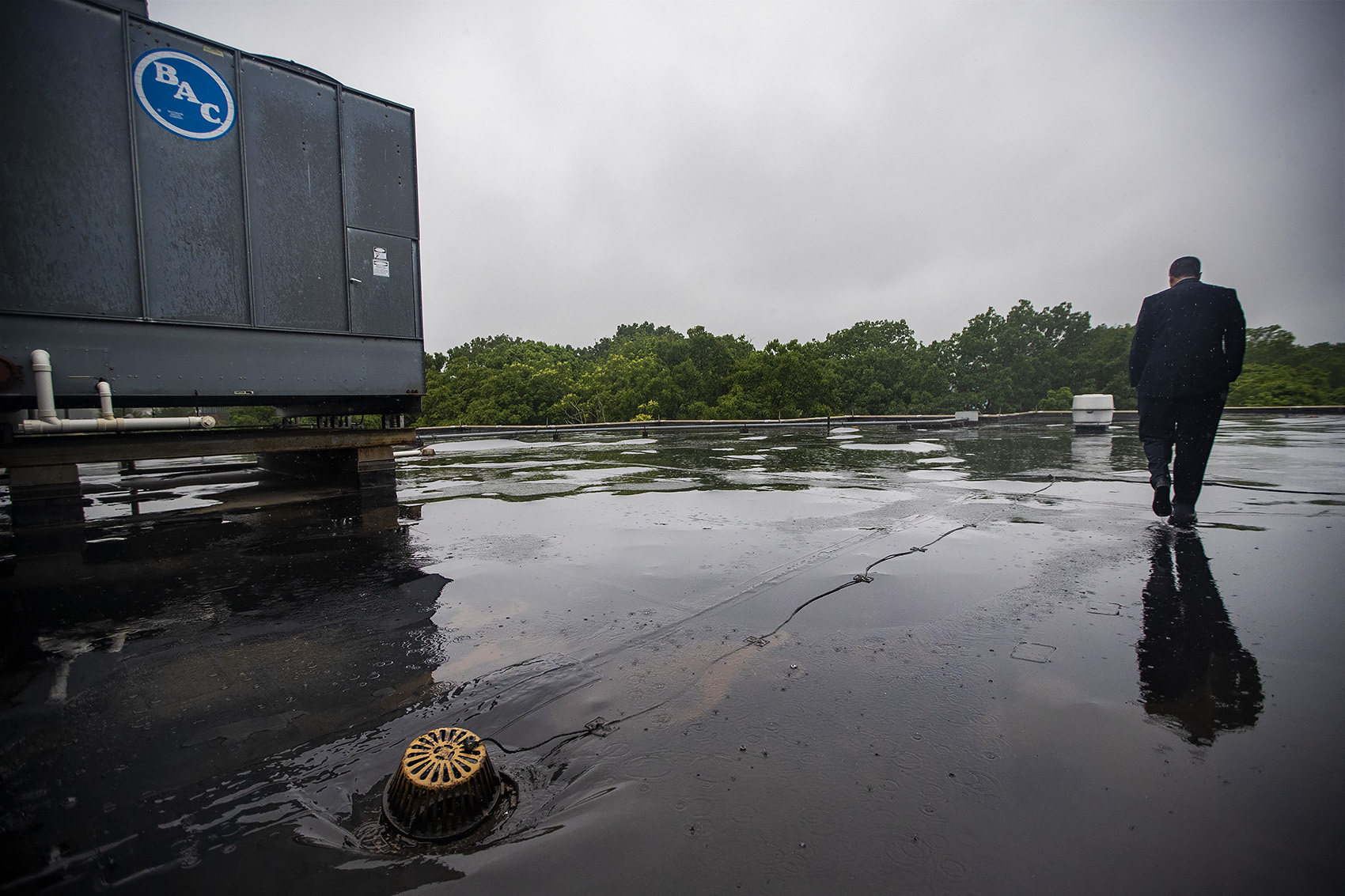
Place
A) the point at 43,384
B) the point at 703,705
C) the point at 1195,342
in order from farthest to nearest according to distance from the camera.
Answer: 1. the point at 1195,342
2. the point at 43,384
3. the point at 703,705

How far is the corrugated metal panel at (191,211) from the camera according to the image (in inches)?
210

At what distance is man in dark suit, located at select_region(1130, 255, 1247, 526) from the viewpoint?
15.3ft

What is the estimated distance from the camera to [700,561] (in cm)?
412

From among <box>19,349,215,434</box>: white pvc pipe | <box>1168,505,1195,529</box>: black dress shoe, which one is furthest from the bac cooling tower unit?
<box>1168,505,1195,529</box>: black dress shoe

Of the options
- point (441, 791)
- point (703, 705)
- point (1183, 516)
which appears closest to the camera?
point (441, 791)

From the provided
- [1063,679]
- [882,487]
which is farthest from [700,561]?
[882,487]

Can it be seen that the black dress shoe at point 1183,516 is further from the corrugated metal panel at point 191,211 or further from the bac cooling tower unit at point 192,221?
the corrugated metal panel at point 191,211

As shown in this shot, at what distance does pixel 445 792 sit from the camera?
1638 millimetres

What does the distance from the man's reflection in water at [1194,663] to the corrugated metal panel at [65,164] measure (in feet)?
24.2

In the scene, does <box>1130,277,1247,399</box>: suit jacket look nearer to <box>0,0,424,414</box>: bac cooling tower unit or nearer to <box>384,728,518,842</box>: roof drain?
<box>384,728,518,842</box>: roof drain

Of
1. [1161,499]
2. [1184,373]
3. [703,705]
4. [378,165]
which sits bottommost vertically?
[703,705]

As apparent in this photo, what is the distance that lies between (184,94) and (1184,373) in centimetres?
890

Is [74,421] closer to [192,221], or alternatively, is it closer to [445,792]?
[192,221]

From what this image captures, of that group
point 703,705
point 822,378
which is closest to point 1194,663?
point 703,705
